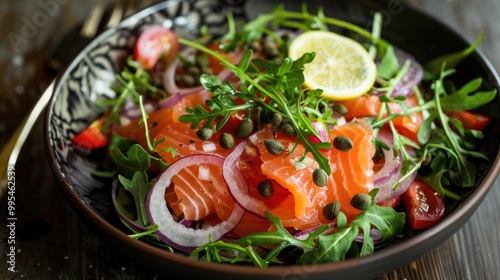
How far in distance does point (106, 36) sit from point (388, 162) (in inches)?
60.8

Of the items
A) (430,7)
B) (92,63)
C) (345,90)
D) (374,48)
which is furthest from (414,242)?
(430,7)

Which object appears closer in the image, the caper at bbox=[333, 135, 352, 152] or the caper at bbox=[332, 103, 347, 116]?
the caper at bbox=[333, 135, 352, 152]

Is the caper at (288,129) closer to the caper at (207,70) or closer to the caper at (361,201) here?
the caper at (361,201)

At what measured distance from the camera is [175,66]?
297 centimetres

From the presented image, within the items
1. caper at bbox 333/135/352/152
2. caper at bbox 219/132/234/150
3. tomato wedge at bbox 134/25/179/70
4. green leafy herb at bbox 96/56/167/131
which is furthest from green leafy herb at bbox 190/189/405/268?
tomato wedge at bbox 134/25/179/70

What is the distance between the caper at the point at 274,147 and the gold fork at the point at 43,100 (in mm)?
1130

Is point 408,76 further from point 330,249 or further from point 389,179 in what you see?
point 330,249

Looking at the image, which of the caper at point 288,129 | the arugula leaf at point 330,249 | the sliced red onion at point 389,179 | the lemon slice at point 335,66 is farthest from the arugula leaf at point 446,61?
the arugula leaf at point 330,249

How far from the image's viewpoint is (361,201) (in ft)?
7.11

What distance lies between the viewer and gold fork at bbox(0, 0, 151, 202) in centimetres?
275

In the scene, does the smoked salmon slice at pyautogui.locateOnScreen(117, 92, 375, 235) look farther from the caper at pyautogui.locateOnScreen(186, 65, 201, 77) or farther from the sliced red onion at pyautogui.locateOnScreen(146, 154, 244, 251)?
the caper at pyautogui.locateOnScreen(186, 65, 201, 77)

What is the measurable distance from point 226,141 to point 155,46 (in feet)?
3.31

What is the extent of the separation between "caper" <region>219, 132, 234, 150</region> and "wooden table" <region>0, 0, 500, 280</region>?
62cm

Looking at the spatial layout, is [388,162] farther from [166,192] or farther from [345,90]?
[166,192]
